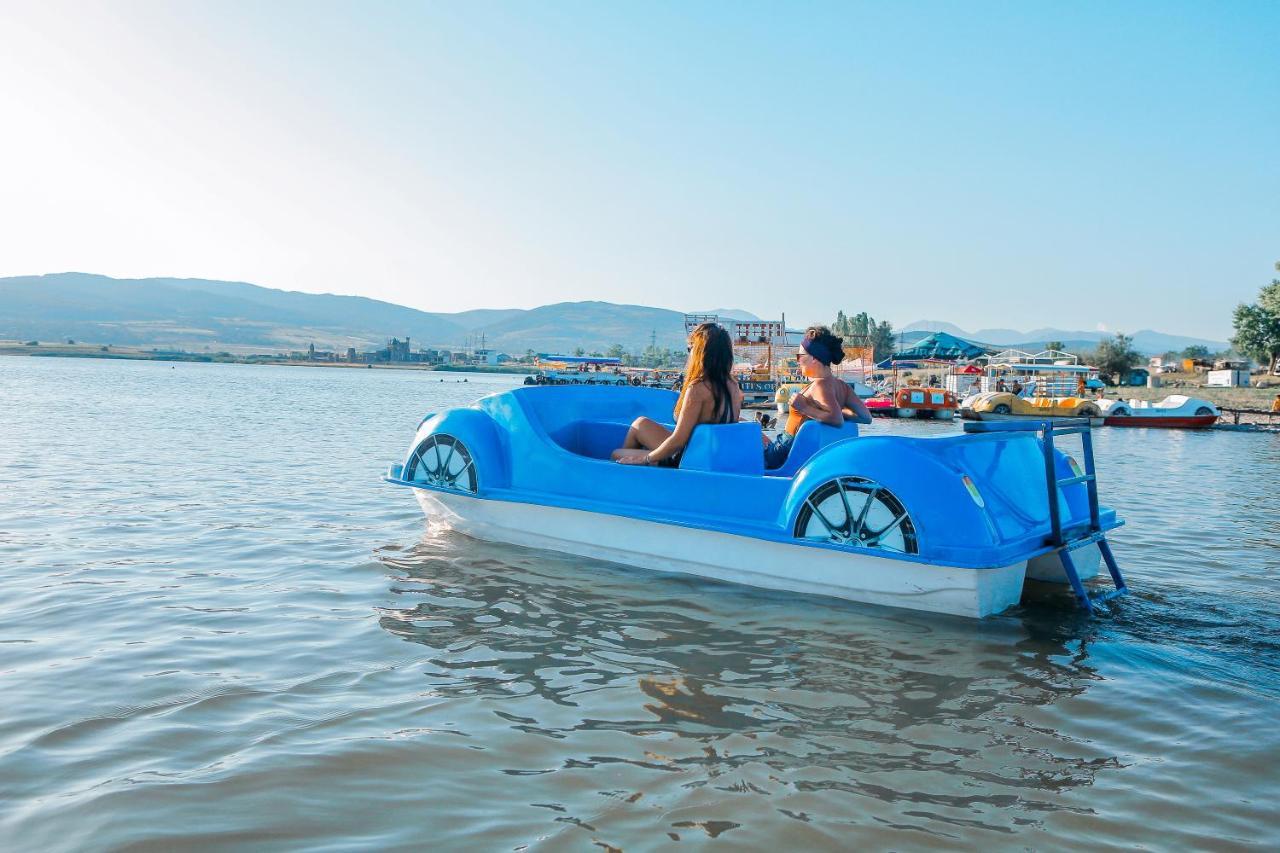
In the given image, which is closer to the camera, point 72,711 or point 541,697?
point 72,711

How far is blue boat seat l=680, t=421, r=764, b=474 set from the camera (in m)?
6.47

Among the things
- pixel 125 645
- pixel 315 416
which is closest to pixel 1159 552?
pixel 125 645

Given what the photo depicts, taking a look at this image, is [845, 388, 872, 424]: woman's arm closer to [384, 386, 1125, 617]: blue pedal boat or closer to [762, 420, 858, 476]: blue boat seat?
[384, 386, 1125, 617]: blue pedal boat

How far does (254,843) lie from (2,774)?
3.83 feet

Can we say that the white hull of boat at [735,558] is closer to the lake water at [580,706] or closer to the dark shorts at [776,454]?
the lake water at [580,706]

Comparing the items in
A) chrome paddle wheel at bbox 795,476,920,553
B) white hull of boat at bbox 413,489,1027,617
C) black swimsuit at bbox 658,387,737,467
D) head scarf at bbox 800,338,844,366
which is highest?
head scarf at bbox 800,338,844,366

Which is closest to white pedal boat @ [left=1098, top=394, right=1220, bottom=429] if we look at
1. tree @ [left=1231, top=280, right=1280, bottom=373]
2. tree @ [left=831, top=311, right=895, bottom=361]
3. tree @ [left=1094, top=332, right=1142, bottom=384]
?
tree @ [left=1231, top=280, right=1280, bottom=373]

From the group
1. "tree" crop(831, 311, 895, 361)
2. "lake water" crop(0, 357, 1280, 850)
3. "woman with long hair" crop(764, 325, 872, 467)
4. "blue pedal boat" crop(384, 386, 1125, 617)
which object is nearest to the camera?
"lake water" crop(0, 357, 1280, 850)

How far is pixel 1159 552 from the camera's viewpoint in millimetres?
8078

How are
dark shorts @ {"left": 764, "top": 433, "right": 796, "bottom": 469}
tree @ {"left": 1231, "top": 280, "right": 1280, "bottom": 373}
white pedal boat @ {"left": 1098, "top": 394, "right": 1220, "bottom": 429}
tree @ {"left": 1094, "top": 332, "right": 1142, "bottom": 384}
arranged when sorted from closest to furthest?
1. dark shorts @ {"left": 764, "top": 433, "right": 796, "bottom": 469}
2. white pedal boat @ {"left": 1098, "top": 394, "right": 1220, "bottom": 429}
3. tree @ {"left": 1231, "top": 280, "right": 1280, "bottom": 373}
4. tree @ {"left": 1094, "top": 332, "right": 1142, "bottom": 384}

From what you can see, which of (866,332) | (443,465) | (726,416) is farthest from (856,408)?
(866,332)

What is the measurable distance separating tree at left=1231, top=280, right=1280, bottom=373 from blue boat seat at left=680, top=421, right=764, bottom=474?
52899 millimetres

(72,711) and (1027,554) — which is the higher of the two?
(1027,554)

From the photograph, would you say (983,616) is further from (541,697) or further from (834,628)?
(541,697)
